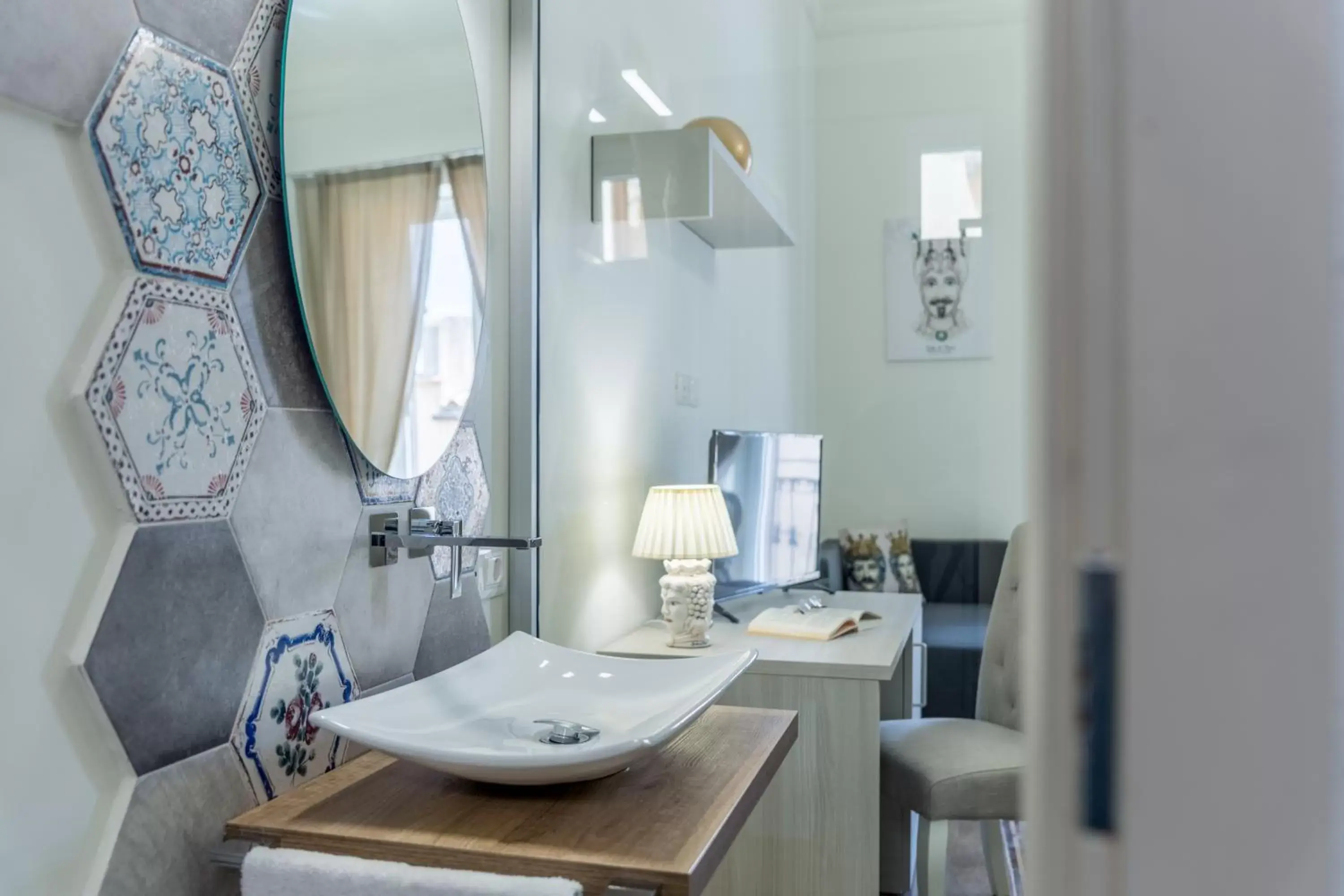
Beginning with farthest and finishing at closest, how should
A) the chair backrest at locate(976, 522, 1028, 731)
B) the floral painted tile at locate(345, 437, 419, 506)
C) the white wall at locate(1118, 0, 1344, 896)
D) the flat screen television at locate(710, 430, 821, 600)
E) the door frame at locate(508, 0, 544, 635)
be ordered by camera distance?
the flat screen television at locate(710, 430, 821, 600), the door frame at locate(508, 0, 544, 635), the floral painted tile at locate(345, 437, 419, 506), the chair backrest at locate(976, 522, 1028, 731), the white wall at locate(1118, 0, 1344, 896)

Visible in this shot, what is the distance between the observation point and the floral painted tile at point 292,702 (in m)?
1.10

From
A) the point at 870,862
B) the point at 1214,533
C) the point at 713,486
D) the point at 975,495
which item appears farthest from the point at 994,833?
the point at 1214,533

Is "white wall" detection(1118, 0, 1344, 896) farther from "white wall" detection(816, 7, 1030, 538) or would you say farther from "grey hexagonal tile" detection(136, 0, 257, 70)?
"white wall" detection(816, 7, 1030, 538)

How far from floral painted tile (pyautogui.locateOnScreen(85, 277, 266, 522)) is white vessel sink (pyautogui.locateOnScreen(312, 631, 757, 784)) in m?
0.27

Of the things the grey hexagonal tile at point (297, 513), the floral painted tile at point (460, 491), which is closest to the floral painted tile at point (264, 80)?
the grey hexagonal tile at point (297, 513)

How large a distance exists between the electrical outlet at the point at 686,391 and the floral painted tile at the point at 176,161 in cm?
114

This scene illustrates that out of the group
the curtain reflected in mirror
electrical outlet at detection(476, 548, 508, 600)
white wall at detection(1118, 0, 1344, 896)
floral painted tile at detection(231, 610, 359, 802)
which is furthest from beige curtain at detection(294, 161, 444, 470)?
white wall at detection(1118, 0, 1344, 896)

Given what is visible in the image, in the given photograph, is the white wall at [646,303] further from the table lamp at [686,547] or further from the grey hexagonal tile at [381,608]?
the grey hexagonal tile at [381,608]

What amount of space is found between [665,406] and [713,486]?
0.86 ft

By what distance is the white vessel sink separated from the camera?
1.02 metres

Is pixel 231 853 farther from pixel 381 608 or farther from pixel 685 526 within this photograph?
Result: pixel 685 526

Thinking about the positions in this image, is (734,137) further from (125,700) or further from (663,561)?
(125,700)

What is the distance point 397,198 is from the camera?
1.41 metres

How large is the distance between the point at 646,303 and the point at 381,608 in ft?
3.28
